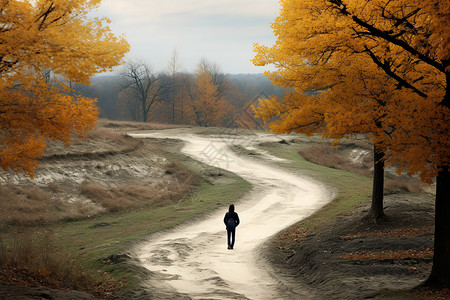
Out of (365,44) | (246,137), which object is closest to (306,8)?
(365,44)

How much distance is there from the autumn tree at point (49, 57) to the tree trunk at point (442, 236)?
25.7 feet

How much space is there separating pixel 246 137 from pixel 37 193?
104 feet

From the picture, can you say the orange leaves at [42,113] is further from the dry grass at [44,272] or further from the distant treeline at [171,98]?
the distant treeline at [171,98]

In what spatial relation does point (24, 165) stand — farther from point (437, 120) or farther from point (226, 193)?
point (226, 193)

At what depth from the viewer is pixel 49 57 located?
9.74m

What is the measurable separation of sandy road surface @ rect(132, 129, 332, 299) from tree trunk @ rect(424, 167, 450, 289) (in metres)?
2.93

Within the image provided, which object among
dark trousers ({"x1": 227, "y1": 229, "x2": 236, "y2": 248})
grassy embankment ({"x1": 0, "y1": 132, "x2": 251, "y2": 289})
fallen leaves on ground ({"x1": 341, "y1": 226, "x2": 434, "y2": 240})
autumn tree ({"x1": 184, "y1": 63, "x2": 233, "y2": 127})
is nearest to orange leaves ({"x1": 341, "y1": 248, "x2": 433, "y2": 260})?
fallen leaves on ground ({"x1": 341, "y1": 226, "x2": 434, "y2": 240})

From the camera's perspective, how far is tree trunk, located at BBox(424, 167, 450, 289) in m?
9.00

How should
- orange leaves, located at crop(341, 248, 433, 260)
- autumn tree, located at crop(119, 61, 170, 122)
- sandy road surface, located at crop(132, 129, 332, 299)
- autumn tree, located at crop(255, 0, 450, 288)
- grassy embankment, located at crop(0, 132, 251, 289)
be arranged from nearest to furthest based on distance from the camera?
1. autumn tree, located at crop(255, 0, 450, 288)
2. sandy road surface, located at crop(132, 129, 332, 299)
3. orange leaves, located at crop(341, 248, 433, 260)
4. grassy embankment, located at crop(0, 132, 251, 289)
5. autumn tree, located at crop(119, 61, 170, 122)

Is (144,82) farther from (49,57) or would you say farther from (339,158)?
(49,57)

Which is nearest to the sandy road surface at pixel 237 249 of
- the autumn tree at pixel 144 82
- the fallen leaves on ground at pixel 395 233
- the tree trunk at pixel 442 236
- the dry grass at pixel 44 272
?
the dry grass at pixel 44 272

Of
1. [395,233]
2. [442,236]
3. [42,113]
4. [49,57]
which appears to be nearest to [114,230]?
[42,113]

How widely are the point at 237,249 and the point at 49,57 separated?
9.38 metres

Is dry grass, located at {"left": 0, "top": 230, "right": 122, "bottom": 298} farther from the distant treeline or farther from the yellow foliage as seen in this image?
the distant treeline
